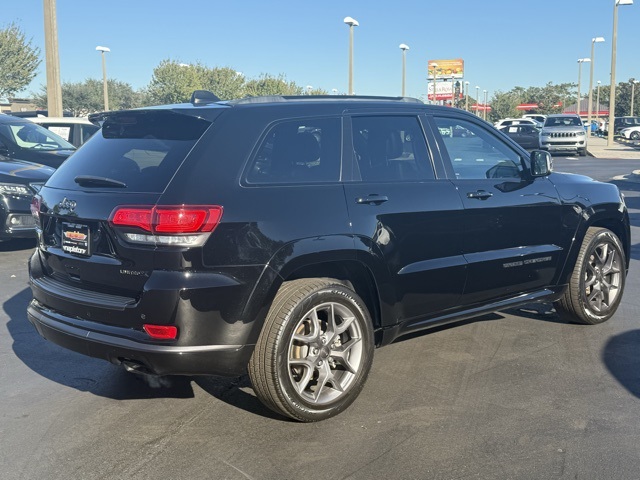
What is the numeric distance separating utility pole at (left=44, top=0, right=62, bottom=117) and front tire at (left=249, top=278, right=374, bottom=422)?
16068mm

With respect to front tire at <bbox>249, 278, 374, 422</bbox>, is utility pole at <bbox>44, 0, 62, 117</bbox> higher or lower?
higher

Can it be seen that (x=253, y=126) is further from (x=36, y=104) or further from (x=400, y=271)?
(x=36, y=104)

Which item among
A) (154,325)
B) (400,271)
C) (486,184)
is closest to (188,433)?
(154,325)

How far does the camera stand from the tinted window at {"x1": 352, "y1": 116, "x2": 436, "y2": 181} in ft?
14.8

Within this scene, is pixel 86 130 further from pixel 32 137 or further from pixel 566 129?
pixel 566 129

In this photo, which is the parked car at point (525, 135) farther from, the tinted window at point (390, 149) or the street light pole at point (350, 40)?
the tinted window at point (390, 149)

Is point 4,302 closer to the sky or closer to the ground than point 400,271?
closer to the ground

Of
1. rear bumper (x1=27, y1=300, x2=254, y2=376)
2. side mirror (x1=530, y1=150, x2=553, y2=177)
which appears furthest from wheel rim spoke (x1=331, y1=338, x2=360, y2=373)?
side mirror (x1=530, y1=150, x2=553, y2=177)

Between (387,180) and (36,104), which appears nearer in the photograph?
(387,180)

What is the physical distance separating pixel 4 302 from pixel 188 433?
3.67 m

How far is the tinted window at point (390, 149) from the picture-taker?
451 centimetres

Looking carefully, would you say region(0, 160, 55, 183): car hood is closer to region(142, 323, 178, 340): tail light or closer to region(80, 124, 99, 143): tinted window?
region(80, 124, 99, 143): tinted window

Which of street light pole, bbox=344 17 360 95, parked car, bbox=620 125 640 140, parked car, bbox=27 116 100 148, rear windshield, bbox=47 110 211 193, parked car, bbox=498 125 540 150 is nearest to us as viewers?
rear windshield, bbox=47 110 211 193

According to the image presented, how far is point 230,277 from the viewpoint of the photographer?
3697 millimetres
